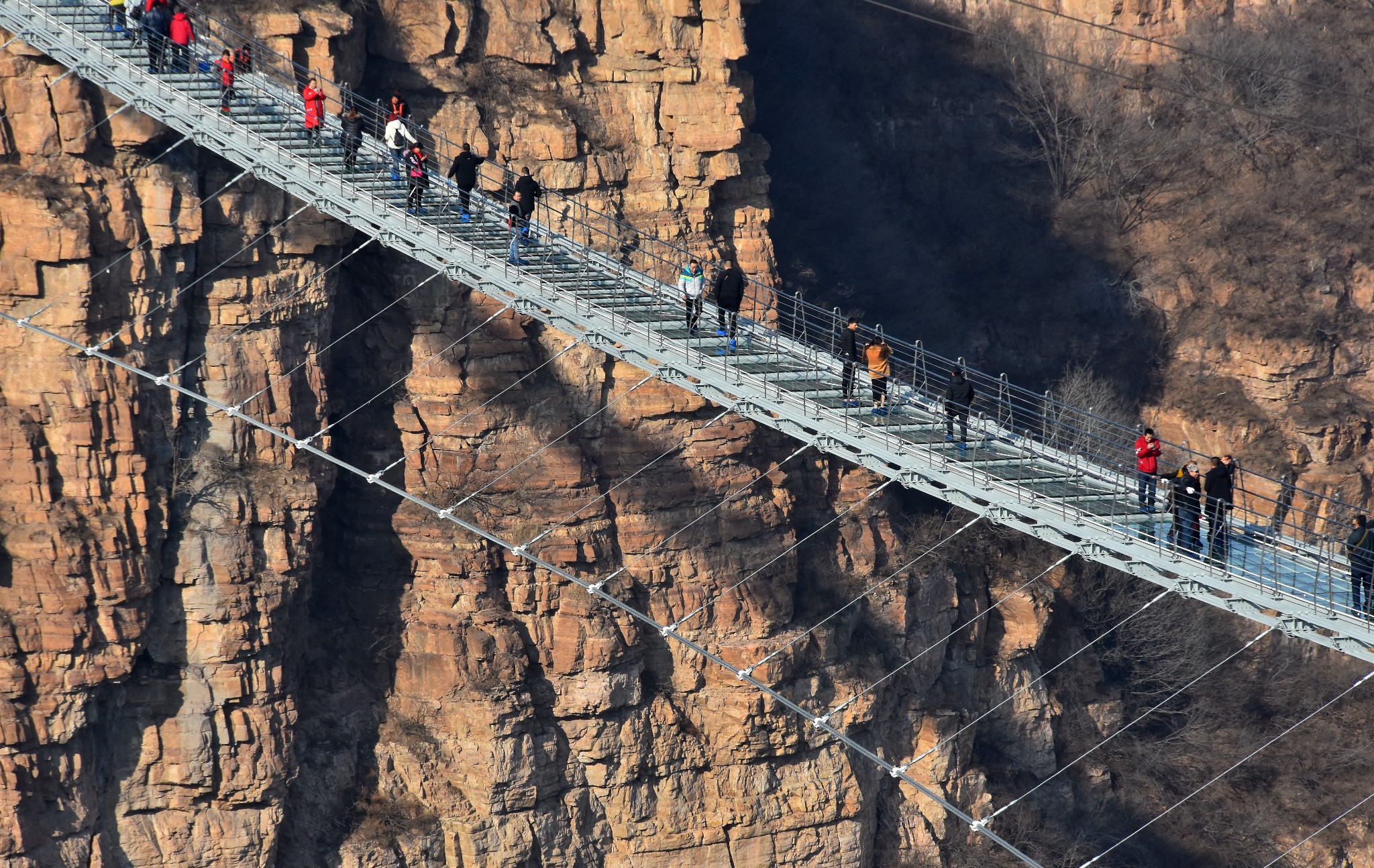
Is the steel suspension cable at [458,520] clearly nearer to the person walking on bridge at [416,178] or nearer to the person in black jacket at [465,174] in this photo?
the person walking on bridge at [416,178]

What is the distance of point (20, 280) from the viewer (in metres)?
31.8

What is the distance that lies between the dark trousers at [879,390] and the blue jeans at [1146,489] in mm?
3986

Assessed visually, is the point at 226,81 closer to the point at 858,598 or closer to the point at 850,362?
the point at 850,362

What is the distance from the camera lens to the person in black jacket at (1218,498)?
26.3 m

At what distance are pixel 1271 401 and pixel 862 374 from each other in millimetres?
16733

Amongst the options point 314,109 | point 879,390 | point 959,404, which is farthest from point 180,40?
point 959,404

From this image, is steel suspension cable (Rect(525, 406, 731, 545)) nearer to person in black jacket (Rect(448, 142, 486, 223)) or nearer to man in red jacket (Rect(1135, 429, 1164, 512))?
person in black jacket (Rect(448, 142, 486, 223))

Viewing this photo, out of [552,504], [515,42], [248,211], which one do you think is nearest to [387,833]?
[552,504]

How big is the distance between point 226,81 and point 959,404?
1326cm

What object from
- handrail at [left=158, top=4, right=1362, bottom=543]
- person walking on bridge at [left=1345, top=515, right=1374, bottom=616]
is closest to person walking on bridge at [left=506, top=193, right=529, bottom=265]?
handrail at [left=158, top=4, right=1362, bottom=543]

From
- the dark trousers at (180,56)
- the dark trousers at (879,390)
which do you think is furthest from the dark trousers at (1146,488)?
the dark trousers at (180,56)

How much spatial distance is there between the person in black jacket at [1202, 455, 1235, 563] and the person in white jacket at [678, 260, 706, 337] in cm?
842

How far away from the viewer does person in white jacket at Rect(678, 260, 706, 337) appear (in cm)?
3017

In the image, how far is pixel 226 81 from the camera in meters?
31.4
